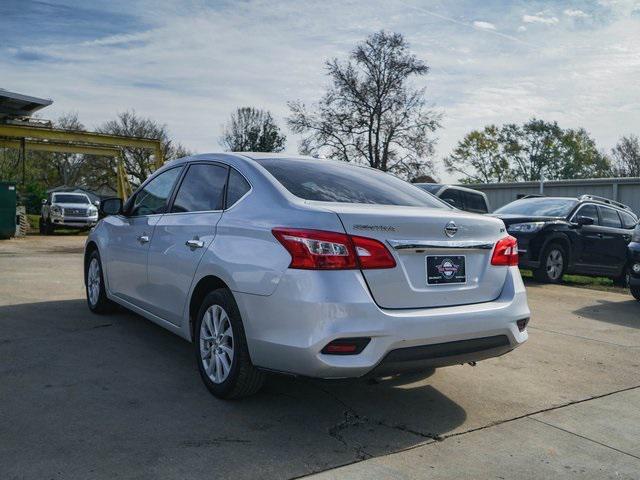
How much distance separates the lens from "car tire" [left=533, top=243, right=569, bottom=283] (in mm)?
11211

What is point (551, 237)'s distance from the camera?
11258 mm

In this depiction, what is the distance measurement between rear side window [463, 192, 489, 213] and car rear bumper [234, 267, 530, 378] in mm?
11284

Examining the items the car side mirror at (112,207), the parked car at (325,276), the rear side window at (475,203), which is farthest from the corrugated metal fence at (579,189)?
the parked car at (325,276)

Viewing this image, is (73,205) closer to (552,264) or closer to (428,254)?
(552,264)

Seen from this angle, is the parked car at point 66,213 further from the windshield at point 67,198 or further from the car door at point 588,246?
the car door at point 588,246

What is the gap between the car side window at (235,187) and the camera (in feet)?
13.5

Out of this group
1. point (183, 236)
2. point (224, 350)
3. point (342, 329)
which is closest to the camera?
point (342, 329)

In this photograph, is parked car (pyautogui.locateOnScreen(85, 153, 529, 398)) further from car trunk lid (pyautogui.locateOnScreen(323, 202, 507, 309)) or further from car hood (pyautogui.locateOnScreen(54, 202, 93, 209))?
car hood (pyautogui.locateOnScreen(54, 202, 93, 209))

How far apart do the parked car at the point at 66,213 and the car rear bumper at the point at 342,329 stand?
78.7ft

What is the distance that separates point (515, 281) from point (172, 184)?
9.10 feet

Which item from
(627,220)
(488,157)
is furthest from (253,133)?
(627,220)

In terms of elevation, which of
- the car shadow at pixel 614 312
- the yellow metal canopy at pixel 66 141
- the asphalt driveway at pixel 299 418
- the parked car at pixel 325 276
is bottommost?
the car shadow at pixel 614 312

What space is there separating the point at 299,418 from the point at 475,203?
11.9 meters

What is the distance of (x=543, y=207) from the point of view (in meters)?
12.4
